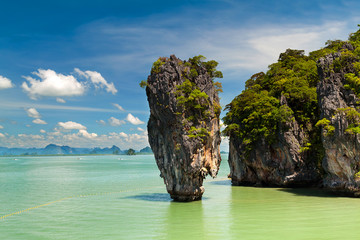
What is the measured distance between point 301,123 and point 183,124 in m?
14.4

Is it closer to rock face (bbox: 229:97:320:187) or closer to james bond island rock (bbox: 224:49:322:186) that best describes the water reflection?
rock face (bbox: 229:97:320:187)

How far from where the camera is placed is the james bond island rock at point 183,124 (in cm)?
2317

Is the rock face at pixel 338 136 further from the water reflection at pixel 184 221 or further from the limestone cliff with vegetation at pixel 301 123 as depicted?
the water reflection at pixel 184 221

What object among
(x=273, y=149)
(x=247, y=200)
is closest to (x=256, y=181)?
(x=273, y=149)

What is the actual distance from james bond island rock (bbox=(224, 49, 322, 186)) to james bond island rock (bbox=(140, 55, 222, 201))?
9.49 metres

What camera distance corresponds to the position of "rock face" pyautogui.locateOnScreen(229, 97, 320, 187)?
30.6 m

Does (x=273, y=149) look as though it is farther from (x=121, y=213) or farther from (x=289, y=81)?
(x=121, y=213)

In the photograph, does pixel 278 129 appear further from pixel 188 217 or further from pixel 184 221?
pixel 184 221

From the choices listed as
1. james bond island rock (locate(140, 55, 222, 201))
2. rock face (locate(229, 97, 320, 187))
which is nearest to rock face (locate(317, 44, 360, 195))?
rock face (locate(229, 97, 320, 187))

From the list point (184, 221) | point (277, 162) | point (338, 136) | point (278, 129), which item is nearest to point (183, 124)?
point (184, 221)

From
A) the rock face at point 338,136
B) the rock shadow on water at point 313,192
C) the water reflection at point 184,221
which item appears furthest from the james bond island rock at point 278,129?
the water reflection at point 184,221

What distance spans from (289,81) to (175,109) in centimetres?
1533

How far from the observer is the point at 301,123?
31656 mm

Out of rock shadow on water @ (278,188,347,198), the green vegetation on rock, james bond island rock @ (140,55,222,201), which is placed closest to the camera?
james bond island rock @ (140,55,222,201)
